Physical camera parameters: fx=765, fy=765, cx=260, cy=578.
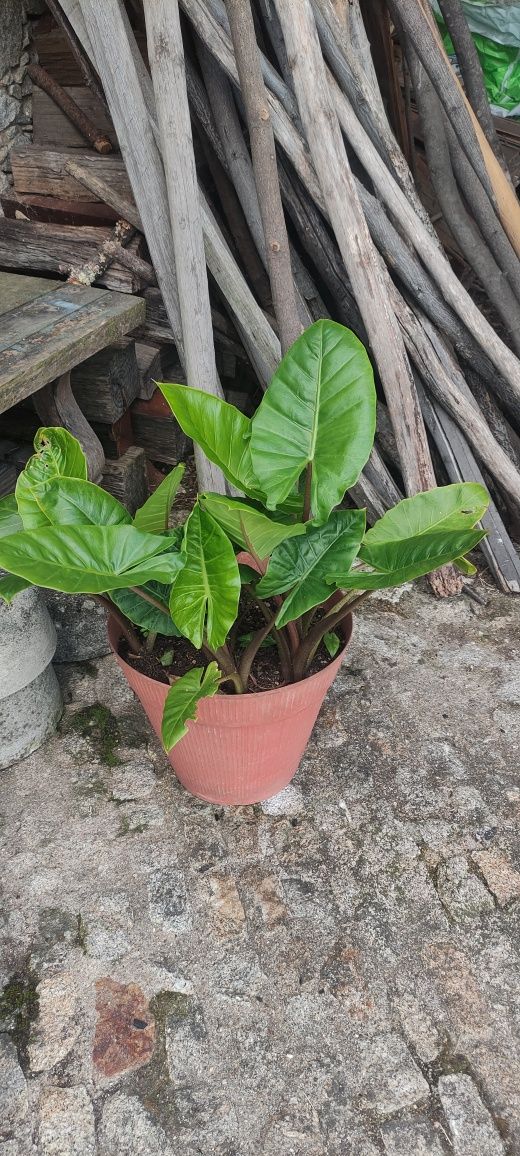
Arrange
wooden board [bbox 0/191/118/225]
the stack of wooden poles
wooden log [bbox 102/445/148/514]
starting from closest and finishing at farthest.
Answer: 1. the stack of wooden poles
2. wooden log [bbox 102/445/148/514]
3. wooden board [bbox 0/191/118/225]

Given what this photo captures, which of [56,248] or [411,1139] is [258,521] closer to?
[411,1139]

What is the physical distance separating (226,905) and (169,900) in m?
0.13

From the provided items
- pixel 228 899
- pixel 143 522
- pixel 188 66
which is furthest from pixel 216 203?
pixel 228 899

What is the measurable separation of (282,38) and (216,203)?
23.6 inches

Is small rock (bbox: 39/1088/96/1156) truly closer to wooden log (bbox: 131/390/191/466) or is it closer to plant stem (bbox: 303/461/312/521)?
plant stem (bbox: 303/461/312/521)

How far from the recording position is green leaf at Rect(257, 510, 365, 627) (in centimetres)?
143

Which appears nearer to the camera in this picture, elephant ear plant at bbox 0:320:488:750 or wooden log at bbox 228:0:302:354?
elephant ear plant at bbox 0:320:488:750

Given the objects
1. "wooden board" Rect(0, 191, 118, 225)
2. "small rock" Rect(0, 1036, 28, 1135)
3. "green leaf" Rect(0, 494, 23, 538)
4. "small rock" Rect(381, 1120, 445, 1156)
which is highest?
"wooden board" Rect(0, 191, 118, 225)

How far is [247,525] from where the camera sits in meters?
1.38

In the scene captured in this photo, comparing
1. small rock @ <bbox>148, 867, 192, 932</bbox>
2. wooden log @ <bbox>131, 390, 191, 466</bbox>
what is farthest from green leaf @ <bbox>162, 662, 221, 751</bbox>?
wooden log @ <bbox>131, 390, 191, 466</bbox>

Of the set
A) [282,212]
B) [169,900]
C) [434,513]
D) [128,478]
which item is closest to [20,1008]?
[169,900]

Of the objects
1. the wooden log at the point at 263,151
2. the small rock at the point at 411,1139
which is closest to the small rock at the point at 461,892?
the small rock at the point at 411,1139

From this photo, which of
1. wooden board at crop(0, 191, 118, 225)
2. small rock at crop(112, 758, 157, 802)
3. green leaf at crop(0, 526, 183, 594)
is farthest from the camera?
wooden board at crop(0, 191, 118, 225)

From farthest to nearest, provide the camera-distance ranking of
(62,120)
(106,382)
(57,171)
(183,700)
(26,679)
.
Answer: (62,120)
(57,171)
(106,382)
(26,679)
(183,700)
